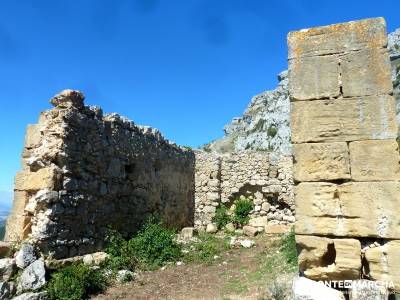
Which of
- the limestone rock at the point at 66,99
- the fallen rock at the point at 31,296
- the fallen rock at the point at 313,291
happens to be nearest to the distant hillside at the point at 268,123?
the limestone rock at the point at 66,99

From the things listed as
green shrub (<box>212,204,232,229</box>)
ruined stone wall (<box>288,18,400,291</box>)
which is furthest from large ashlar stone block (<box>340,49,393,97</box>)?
green shrub (<box>212,204,232,229</box>)

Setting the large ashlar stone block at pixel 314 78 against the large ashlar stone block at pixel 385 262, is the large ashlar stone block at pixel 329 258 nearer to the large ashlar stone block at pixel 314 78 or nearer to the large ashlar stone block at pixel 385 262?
the large ashlar stone block at pixel 385 262

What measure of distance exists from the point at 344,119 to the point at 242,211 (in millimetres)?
A: 9958

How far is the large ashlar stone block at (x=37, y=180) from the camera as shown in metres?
7.04

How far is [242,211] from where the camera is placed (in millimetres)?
13781

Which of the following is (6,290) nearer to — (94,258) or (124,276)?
(94,258)

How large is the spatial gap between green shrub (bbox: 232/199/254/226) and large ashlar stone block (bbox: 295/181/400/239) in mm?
9520

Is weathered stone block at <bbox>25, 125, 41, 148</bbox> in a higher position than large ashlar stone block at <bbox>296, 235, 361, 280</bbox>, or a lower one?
higher

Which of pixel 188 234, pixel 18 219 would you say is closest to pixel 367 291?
pixel 18 219

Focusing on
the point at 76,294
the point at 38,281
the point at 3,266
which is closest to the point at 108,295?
the point at 76,294

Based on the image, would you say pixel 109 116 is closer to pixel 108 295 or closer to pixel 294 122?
pixel 108 295

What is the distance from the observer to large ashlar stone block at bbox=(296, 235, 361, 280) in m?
3.97

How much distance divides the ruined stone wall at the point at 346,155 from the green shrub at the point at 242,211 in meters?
9.43

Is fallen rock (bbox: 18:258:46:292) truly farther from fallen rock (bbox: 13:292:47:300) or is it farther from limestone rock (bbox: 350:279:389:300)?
limestone rock (bbox: 350:279:389:300)
